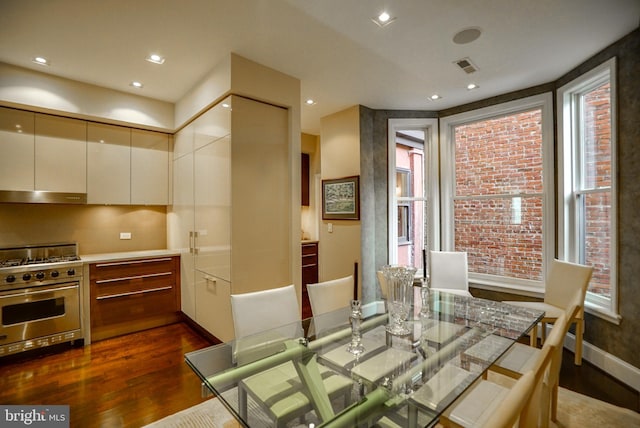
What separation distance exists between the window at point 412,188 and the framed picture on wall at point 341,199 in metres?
0.55

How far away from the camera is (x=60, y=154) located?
10.4ft

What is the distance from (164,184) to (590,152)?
4.89 meters

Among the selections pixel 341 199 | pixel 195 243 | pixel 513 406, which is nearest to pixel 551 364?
pixel 513 406

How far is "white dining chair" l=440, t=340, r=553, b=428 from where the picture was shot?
743mm

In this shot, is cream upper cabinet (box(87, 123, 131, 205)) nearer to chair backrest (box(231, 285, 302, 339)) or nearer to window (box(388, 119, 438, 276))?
chair backrest (box(231, 285, 302, 339))

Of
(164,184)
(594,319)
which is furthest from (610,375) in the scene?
(164,184)

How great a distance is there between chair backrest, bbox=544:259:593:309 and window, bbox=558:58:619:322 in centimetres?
26

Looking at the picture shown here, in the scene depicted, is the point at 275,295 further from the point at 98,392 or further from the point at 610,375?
the point at 610,375

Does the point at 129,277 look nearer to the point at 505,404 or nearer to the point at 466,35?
the point at 505,404

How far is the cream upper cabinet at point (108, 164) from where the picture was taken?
338cm

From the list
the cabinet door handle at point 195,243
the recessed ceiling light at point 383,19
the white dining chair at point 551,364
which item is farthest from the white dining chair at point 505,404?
the cabinet door handle at point 195,243

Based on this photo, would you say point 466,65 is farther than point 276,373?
Yes

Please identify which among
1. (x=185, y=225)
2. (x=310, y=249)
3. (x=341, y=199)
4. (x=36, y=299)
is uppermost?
(x=341, y=199)

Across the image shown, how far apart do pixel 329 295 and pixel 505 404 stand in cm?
152
